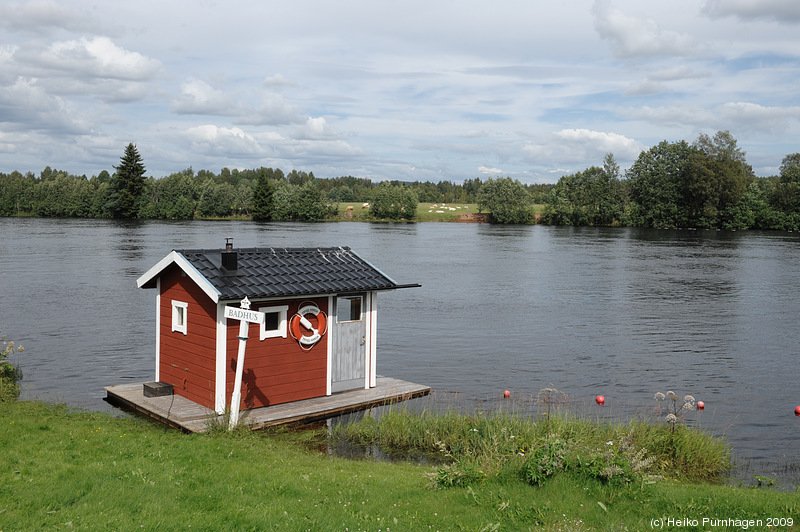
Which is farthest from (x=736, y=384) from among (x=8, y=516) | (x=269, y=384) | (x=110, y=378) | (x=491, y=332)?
(x=8, y=516)

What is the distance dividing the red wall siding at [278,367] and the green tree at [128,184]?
12548 cm

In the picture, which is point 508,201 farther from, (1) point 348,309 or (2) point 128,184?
(1) point 348,309

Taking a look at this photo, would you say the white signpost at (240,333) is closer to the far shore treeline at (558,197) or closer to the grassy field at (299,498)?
the grassy field at (299,498)

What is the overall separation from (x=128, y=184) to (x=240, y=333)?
5073 inches

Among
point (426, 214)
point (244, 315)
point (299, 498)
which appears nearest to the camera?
point (299, 498)

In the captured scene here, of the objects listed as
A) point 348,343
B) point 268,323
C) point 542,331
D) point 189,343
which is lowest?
point 542,331

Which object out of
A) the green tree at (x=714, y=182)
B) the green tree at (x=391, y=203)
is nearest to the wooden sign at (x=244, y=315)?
the green tree at (x=714, y=182)

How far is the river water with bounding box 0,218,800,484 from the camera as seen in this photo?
1841 centimetres

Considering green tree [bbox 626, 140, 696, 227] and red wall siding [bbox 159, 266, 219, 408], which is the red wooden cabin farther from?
green tree [bbox 626, 140, 696, 227]

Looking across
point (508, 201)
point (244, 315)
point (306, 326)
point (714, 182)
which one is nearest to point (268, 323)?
point (306, 326)

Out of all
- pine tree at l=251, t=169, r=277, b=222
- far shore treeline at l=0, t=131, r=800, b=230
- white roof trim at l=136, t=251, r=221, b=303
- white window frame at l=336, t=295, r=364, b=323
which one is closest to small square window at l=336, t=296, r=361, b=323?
white window frame at l=336, t=295, r=364, b=323

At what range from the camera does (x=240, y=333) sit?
1220 cm

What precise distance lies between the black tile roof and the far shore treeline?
10524 cm

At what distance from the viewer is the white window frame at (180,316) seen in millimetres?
14195
